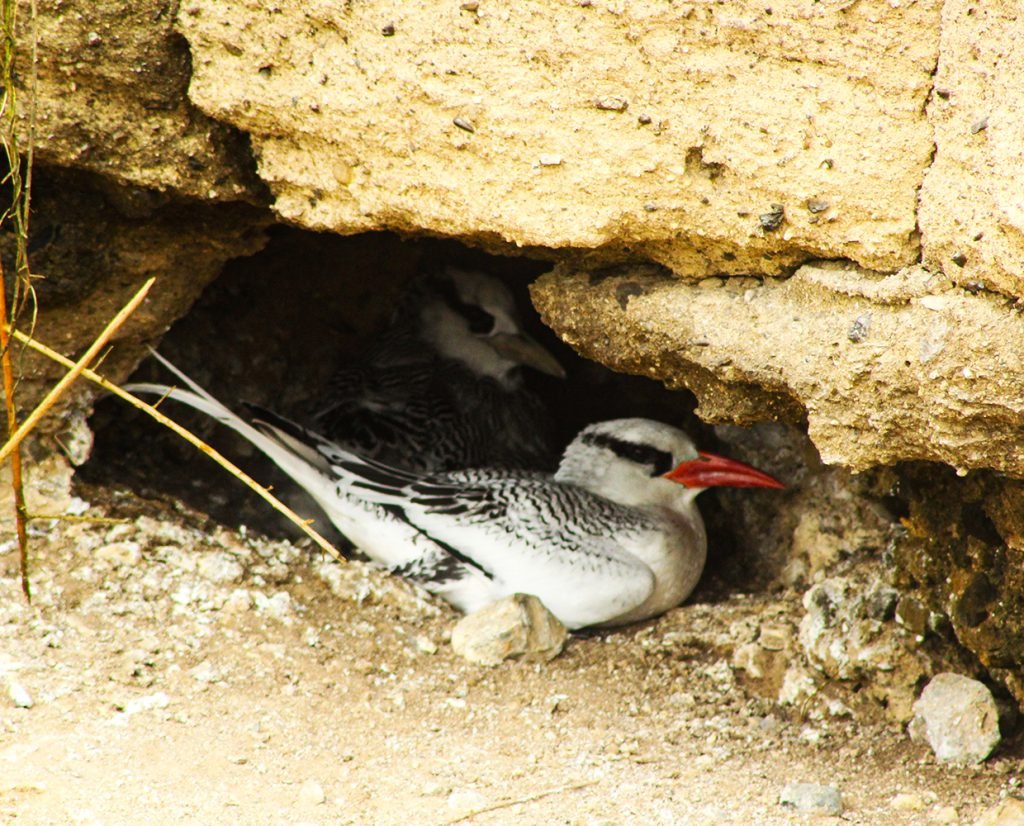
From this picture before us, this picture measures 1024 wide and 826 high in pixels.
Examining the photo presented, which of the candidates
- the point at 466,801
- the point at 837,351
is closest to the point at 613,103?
the point at 837,351

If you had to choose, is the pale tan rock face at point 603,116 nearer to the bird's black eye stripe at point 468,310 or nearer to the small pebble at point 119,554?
the small pebble at point 119,554

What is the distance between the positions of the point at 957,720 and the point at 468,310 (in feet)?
10.1

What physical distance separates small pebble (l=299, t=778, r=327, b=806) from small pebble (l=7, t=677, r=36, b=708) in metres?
0.70

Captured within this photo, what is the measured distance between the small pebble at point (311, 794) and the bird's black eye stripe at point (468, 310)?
3046 mm

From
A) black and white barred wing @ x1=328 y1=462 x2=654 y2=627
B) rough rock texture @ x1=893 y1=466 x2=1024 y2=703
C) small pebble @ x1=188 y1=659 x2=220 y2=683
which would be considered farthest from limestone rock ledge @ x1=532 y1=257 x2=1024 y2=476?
small pebble @ x1=188 y1=659 x2=220 y2=683

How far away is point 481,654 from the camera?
11.4 ft

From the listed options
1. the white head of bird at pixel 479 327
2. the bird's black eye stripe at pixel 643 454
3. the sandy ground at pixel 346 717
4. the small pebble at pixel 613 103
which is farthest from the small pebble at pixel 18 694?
the white head of bird at pixel 479 327

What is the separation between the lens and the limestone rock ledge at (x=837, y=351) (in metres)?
2.41

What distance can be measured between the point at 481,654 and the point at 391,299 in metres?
2.57

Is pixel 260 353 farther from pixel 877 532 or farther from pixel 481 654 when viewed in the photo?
pixel 877 532

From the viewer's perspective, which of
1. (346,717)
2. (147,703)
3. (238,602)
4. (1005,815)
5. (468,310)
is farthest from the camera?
(468,310)

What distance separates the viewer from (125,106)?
121 inches

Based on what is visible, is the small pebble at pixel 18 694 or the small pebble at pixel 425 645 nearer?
the small pebble at pixel 18 694

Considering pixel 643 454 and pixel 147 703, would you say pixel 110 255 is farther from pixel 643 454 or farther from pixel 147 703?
pixel 643 454
